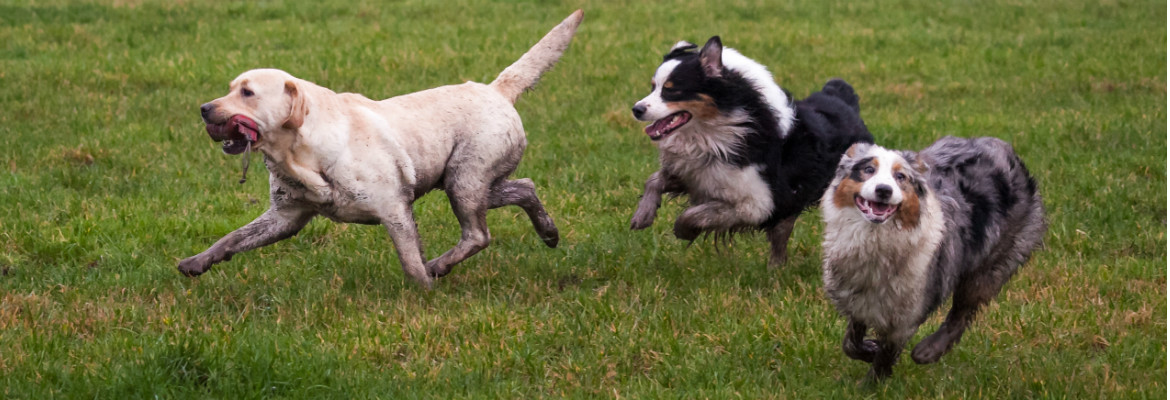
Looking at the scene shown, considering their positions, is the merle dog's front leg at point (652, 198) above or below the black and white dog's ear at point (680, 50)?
below

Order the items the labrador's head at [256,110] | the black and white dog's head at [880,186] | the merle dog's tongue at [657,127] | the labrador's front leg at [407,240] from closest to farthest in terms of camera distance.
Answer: the black and white dog's head at [880,186] → the labrador's head at [256,110] → the labrador's front leg at [407,240] → the merle dog's tongue at [657,127]

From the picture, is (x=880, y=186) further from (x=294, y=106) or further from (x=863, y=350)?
(x=294, y=106)

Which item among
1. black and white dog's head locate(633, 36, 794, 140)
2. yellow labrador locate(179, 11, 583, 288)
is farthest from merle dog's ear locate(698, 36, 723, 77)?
yellow labrador locate(179, 11, 583, 288)

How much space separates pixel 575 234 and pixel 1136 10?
13.5 meters

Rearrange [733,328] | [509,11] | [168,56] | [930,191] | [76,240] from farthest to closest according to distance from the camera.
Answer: [509,11], [168,56], [76,240], [733,328], [930,191]

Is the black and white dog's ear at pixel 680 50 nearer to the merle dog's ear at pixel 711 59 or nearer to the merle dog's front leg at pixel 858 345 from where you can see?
the merle dog's ear at pixel 711 59

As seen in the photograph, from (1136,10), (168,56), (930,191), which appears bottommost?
(1136,10)

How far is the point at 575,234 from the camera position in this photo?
776 cm

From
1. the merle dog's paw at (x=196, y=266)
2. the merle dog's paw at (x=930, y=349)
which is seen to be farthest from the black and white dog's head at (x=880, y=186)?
the merle dog's paw at (x=196, y=266)

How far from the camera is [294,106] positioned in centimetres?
563

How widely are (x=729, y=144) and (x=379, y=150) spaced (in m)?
1.91

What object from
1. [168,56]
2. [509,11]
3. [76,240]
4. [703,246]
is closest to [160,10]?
[168,56]

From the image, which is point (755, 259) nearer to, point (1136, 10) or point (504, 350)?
point (504, 350)

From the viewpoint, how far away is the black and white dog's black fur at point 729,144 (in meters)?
6.54
